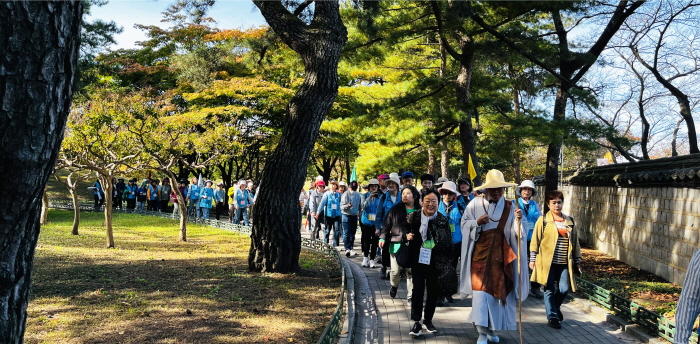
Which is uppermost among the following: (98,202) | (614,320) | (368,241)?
(98,202)

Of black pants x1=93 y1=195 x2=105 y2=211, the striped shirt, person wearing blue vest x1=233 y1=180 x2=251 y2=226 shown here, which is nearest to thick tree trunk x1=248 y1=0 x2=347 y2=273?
the striped shirt

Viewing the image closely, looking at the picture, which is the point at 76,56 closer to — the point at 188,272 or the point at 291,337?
the point at 291,337

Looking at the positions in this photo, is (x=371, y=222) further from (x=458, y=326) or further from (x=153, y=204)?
(x=153, y=204)

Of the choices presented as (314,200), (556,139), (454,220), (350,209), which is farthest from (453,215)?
(314,200)

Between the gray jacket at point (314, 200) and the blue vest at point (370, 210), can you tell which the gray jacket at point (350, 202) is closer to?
the blue vest at point (370, 210)

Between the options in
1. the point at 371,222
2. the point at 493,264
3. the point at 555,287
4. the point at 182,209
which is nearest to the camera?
the point at 493,264

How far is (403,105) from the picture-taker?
1491 cm

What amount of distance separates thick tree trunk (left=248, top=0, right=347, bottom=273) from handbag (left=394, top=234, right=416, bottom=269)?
304 centimetres

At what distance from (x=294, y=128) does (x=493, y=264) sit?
4335 mm

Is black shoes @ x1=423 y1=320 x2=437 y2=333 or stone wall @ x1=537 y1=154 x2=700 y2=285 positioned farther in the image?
stone wall @ x1=537 y1=154 x2=700 y2=285

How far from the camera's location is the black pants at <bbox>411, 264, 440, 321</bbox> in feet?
21.2

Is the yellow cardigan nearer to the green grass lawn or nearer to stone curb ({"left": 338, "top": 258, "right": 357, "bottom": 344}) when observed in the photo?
stone curb ({"left": 338, "top": 258, "right": 357, "bottom": 344})

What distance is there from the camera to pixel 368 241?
12.1 m

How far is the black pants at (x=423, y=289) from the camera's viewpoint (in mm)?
6465
